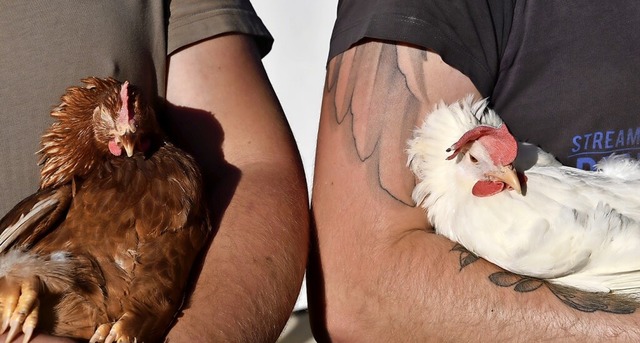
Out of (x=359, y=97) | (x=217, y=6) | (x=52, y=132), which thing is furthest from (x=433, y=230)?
(x=52, y=132)

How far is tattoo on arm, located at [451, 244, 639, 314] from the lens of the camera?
6.59 feet

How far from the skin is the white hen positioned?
0.37 m

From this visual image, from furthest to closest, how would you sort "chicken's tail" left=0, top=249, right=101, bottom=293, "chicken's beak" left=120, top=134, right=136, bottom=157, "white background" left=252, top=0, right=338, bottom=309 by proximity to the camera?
"white background" left=252, top=0, right=338, bottom=309 → "chicken's beak" left=120, top=134, right=136, bottom=157 → "chicken's tail" left=0, top=249, right=101, bottom=293

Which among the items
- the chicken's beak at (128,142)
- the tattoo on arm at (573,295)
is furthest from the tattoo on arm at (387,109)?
the chicken's beak at (128,142)

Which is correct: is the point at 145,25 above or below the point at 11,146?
above

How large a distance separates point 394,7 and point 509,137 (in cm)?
44

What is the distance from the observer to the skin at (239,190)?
6.53ft

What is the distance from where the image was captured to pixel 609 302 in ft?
6.68

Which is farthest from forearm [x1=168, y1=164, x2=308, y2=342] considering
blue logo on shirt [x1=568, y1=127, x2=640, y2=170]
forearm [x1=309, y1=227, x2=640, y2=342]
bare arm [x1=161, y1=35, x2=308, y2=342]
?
blue logo on shirt [x1=568, y1=127, x2=640, y2=170]

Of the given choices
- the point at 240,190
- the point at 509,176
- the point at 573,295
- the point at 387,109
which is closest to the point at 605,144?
the point at 509,176

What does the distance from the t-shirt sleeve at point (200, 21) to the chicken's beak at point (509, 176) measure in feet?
2.68

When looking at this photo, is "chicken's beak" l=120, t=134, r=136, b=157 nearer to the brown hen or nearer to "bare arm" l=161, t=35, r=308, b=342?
the brown hen

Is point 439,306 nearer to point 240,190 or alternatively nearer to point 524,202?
point 524,202

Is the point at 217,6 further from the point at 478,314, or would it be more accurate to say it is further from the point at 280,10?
the point at 280,10
